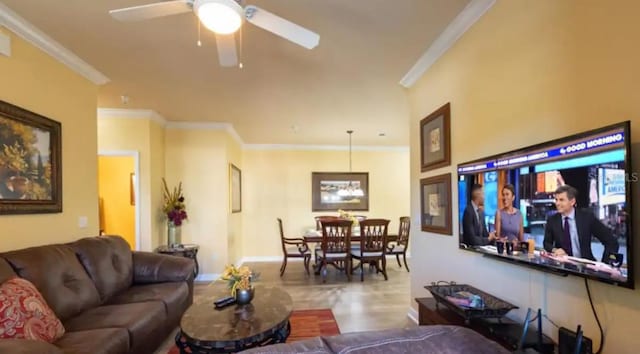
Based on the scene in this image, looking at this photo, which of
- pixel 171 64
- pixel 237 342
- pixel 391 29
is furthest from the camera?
pixel 171 64

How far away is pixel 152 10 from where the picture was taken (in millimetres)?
1769

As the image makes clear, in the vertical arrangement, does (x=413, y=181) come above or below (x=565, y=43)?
below

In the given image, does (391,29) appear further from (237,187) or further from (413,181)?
(237,187)

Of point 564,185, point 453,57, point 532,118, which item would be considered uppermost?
point 453,57

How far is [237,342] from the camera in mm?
1949

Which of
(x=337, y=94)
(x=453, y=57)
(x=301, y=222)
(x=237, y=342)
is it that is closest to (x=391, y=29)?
(x=453, y=57)

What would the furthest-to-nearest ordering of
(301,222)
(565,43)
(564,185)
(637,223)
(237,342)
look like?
(301,222)
(237,342)
(565,43)
(564,185)
(637,223)

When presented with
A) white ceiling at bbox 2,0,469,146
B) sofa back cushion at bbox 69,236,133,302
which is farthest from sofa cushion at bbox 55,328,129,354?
white ceiling at bbox 2,0,469,146

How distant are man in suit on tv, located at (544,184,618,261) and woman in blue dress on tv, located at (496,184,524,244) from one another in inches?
7.7

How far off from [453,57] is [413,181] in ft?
4.47

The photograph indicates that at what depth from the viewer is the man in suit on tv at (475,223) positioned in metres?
2.14

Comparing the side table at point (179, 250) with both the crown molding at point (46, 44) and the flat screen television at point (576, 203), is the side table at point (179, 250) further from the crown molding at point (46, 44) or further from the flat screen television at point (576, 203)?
the flat screen television at point (576, 203)

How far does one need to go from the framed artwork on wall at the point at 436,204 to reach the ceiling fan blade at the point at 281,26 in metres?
1.66

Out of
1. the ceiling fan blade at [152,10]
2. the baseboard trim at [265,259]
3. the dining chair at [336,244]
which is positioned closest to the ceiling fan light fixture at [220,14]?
the ceiling fan blade at [152,10]
